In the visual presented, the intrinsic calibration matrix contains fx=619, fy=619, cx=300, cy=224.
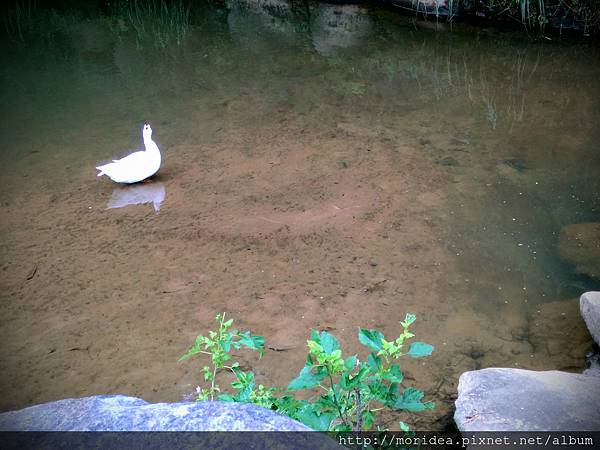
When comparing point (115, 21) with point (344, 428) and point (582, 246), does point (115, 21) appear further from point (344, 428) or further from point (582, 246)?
point (344, 428)

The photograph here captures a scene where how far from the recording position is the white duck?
4.59 metres

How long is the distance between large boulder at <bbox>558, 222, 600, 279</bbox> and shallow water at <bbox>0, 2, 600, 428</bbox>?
6 centimetres

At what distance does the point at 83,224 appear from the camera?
4.27m

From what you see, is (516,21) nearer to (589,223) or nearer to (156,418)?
(589,223)

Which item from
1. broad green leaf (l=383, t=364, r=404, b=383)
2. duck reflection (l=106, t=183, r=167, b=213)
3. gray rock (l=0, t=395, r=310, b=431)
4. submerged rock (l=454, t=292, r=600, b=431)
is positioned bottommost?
duck reflection (l=106, t=183, r=167, b=213)

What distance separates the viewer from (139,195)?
463 cm

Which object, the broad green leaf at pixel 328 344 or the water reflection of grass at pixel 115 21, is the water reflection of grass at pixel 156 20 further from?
the broad green leaf at pixel 328 344

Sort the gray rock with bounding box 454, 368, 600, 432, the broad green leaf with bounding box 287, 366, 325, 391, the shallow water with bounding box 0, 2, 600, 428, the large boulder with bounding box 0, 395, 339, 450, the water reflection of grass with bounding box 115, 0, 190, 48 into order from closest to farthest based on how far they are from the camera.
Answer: the large boulder with bounding box 0, 395, 339, 450 → the broad green leaf with bounding box 287, 366, 325, 391 → the gray rock with bounding box 454, 368, 600, 432 → the shallow water with bounding box 0, 2, 600, 428 → the water reflection of grass with bounding box 115, 0, 190, 48

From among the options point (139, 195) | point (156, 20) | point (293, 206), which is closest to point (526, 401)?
point (293, 206)

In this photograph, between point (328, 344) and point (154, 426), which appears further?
point (328, 344)

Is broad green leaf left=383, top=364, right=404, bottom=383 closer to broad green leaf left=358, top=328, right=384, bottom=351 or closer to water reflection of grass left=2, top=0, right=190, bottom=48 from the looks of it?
broad green leaf left=358, top=328, right=384, bottom=351

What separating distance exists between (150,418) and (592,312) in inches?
90.2

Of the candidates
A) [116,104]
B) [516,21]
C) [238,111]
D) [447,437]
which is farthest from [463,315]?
[516,21]

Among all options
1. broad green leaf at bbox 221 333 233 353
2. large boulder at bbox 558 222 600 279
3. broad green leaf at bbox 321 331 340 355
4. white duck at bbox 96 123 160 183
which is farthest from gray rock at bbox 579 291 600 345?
white duck at bbox 96 123 160 183
